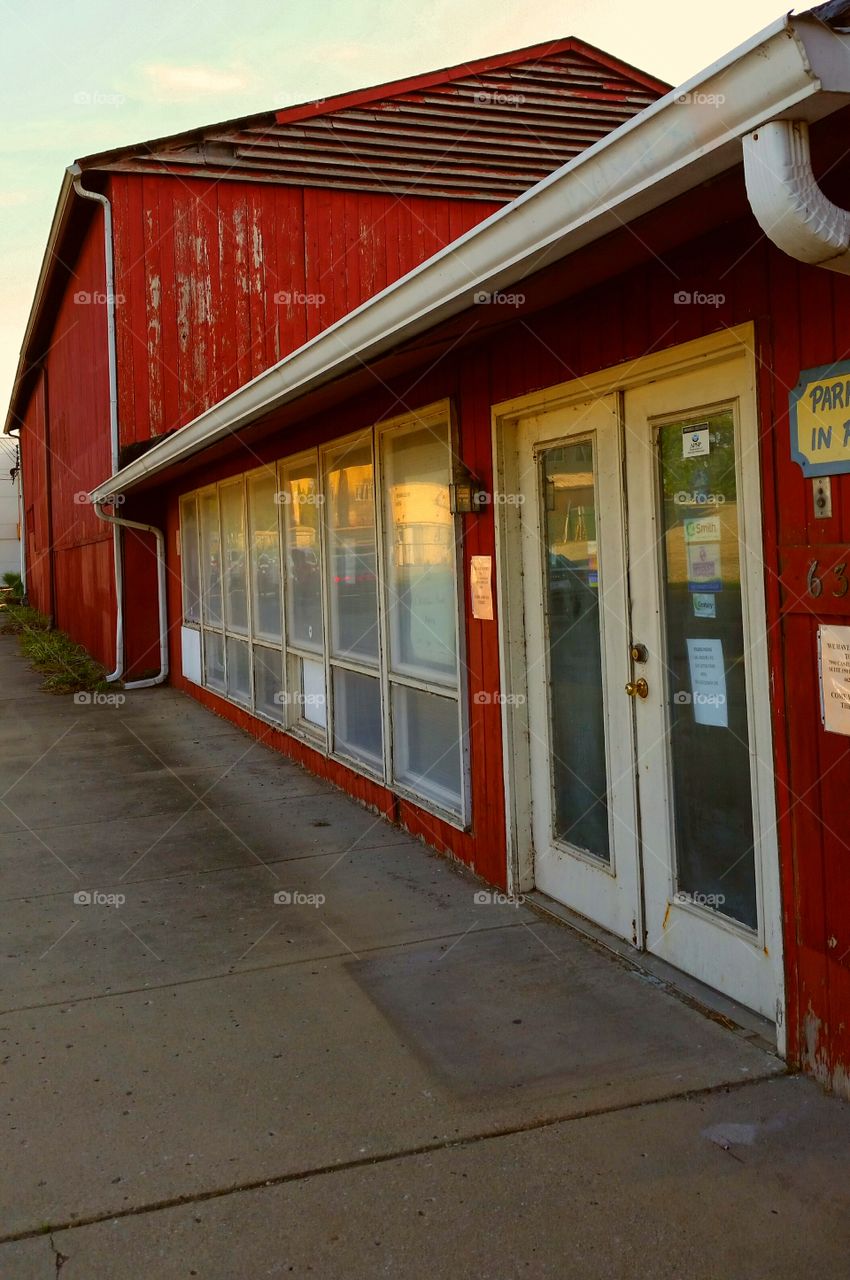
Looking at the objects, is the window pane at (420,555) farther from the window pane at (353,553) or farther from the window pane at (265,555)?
the window pane at (265,555)

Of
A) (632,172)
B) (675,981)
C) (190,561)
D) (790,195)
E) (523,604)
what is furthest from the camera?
(190,561)

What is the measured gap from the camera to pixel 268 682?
950 centimetres

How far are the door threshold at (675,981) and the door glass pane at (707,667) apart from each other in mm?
300

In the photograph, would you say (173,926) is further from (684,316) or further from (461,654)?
(684,316)

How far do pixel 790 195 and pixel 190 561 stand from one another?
10420mm

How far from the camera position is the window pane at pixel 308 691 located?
315 inches

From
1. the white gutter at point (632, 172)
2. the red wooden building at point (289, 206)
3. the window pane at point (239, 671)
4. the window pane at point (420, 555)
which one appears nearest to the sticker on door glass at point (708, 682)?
the white gutter at point (632, 172)

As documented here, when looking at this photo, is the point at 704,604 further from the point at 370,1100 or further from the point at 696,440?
the point at 370,1100

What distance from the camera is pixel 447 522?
5766mm

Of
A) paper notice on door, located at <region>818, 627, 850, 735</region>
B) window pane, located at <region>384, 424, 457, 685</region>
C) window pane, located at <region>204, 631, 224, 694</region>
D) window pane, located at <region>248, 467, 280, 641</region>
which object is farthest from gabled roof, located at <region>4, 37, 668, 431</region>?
paper notice on door, located at <region>818, 627, 850, 735</region>

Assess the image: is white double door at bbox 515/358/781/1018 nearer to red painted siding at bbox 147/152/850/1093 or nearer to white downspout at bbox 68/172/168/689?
red painted siding at bbox 147/152/850/1093

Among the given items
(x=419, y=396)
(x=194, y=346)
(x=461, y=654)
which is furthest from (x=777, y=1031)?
(x=194, y=346)

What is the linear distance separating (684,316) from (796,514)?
34.9 inches

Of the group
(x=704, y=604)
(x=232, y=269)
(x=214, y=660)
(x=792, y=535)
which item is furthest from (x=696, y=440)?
(x=232, y=269)
